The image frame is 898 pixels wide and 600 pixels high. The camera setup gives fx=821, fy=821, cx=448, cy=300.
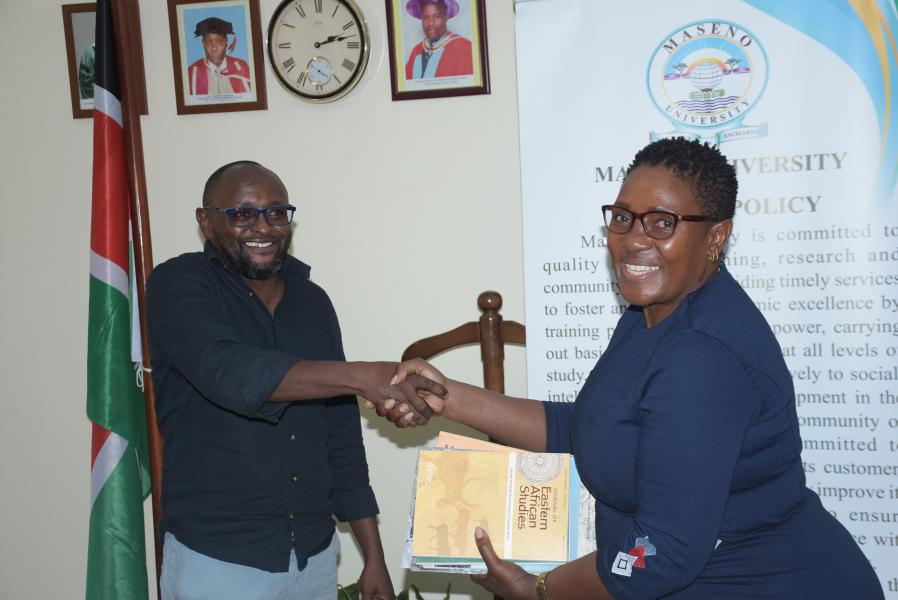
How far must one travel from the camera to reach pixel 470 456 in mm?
1980

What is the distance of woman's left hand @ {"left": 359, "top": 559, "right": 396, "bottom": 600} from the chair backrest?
76 cm

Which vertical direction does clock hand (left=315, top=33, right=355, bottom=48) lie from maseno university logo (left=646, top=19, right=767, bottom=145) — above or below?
above

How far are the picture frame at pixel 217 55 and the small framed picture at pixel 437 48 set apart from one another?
1.84 feet

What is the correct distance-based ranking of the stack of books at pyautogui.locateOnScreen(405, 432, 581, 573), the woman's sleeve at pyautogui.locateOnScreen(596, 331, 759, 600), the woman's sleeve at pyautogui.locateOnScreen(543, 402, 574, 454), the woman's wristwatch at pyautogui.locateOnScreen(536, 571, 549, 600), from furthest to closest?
the woman's sleeve at pyautogui.locateOnScreen(543, 402, 574, 454) < the stack of books at pyautogui.locateOnScreen(405, 432, 581, 573) < the woman's wristwatch at pyautogui.locateOnScreen(536, 571, 549, 600) < the woman's sleeve at pyautogui.locateOnScreen(596, 331, 759, 600)

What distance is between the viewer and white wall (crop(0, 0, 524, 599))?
3.23 metres

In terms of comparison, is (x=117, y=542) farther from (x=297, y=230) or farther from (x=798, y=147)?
(x=798, y=147)

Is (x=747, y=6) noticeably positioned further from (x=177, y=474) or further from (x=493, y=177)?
(x=177, y=474)

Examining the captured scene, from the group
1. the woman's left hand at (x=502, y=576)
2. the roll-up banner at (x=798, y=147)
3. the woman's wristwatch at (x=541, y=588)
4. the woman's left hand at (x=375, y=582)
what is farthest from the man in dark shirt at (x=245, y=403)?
the roll-up banner at (x=798, y=147)

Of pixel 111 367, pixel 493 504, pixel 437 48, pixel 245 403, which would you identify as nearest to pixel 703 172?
pixel 493 504

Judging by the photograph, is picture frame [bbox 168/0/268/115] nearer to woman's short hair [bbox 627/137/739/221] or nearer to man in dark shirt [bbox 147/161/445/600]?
man in dark shirt [bbox 147/161/445/600]

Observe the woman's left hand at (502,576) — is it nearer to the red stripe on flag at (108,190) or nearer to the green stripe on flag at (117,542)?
the green stripe on flag at (117,542)

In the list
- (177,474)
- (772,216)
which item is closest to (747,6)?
(772,216)

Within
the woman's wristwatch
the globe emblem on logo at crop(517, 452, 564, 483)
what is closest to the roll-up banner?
the globe emblem on logo at crop(517, 452, 564, 483)

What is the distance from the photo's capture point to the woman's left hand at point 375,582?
96.2 inches
